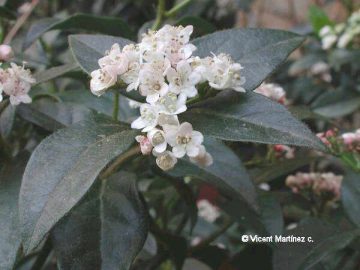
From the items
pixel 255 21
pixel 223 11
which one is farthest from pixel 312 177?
pixel 255 21

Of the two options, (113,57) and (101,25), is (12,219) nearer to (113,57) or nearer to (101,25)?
(113,57)

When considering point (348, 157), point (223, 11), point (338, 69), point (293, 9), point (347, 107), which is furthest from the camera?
point (293, 9)

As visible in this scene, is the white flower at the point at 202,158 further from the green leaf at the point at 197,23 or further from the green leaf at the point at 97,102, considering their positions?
the green leaf at the point at 197,23

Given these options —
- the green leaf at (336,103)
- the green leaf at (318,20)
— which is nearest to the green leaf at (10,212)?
the green leaf at (336,103)

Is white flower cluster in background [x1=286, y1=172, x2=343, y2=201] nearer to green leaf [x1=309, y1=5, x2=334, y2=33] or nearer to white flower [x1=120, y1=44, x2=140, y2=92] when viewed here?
white flower [x1=120, y1=44, x2=140, y2=92]

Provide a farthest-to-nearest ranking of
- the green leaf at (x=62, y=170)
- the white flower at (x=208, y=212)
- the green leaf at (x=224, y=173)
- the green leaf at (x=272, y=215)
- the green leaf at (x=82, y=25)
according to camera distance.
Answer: the white flower at (x=208, y=212) < the green leaf at (x=82, y=25) < the green leaf at (x=272, y=215) < the green leaf at (x=224, y=173) < the green leaf at (x=62, y=170)

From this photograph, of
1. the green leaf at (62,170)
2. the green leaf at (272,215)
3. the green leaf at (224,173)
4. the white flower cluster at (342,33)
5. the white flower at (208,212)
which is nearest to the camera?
the green leaf at (62,170)

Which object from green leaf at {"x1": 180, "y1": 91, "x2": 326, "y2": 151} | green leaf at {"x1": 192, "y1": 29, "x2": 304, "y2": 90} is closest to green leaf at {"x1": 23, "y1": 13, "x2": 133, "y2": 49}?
green leaf at {"x1": 192, "y1": 29, "x2": 304, "y2": 90}
